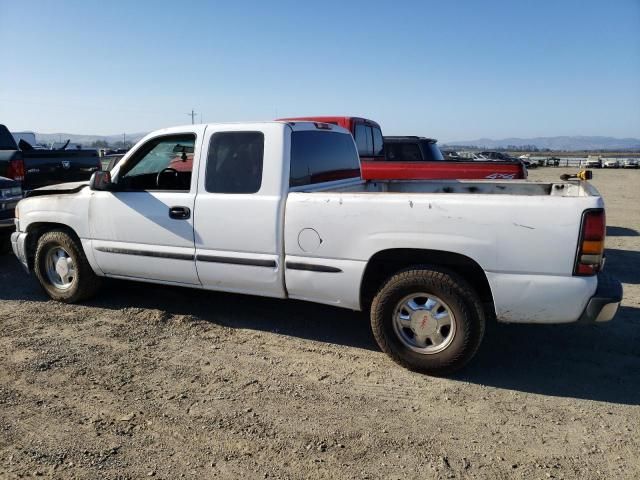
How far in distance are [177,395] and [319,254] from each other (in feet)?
4.70

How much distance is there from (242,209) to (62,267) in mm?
2399

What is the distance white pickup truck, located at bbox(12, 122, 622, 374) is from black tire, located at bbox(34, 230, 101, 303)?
1 centimetres

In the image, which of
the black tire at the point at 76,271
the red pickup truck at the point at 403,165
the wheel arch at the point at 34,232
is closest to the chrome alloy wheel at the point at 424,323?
the black tire at the point at 76,271

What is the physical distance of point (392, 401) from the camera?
3.53m

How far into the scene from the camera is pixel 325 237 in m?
4.01

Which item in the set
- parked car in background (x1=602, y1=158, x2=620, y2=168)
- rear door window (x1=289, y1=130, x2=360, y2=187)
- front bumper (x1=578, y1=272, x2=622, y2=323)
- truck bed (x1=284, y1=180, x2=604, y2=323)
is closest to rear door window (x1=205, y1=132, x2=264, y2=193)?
rear door window (x1=289, y1=130, x2=360, y2=187)

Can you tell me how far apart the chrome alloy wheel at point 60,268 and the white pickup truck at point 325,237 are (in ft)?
0.05

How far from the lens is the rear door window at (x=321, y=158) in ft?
14.5

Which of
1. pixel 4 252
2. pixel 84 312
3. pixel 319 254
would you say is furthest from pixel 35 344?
pixel 4 252

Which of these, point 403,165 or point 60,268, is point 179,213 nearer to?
point 60,268

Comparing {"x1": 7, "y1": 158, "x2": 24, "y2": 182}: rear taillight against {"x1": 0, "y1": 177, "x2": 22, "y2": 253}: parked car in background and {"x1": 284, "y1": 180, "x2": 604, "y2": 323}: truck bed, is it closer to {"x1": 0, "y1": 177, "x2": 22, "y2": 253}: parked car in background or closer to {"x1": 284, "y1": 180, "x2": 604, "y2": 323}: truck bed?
{"x1": 0, "y1": 177, "x2": 22, "y2": 253}: parked car in background

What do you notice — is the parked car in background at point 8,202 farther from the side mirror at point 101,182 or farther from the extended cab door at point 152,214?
the side mirror at point 101,182

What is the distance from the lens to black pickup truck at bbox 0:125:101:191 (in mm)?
8070

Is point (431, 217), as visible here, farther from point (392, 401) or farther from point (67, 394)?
point (67, 394)
